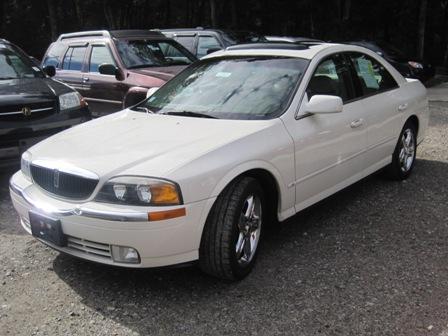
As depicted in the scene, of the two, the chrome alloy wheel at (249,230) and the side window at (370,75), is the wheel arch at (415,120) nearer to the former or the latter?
the side window at (370,75)

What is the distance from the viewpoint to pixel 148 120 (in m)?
4.35

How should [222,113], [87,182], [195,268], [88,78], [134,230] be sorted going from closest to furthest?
[134,230] → [87,182] → [195,268] → [222,113] → [88,78]

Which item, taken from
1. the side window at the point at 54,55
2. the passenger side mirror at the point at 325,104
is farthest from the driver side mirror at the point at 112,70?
the passenger side mirror at the point at 325,104

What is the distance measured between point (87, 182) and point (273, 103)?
63.0 inches

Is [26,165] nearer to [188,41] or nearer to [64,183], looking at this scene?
[64,183]

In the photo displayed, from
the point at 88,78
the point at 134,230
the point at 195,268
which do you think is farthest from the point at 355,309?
the point at 88,78

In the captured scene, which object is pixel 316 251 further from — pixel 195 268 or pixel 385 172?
pixel 385 172

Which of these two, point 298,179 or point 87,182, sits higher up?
point 87,182

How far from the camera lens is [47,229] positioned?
355 cm

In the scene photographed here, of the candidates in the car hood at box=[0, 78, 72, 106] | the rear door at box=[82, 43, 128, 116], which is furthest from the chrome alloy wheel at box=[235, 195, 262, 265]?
the rear door at box=[82, 43, 128, 116]

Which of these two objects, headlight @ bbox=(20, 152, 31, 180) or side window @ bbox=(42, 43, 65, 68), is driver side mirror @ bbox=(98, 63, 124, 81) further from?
headlight @ bbox=(20, 152, 31, 180)

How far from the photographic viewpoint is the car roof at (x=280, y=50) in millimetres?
4656

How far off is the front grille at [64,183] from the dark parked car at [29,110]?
214 cm

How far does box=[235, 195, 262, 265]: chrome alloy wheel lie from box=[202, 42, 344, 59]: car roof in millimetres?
1496
